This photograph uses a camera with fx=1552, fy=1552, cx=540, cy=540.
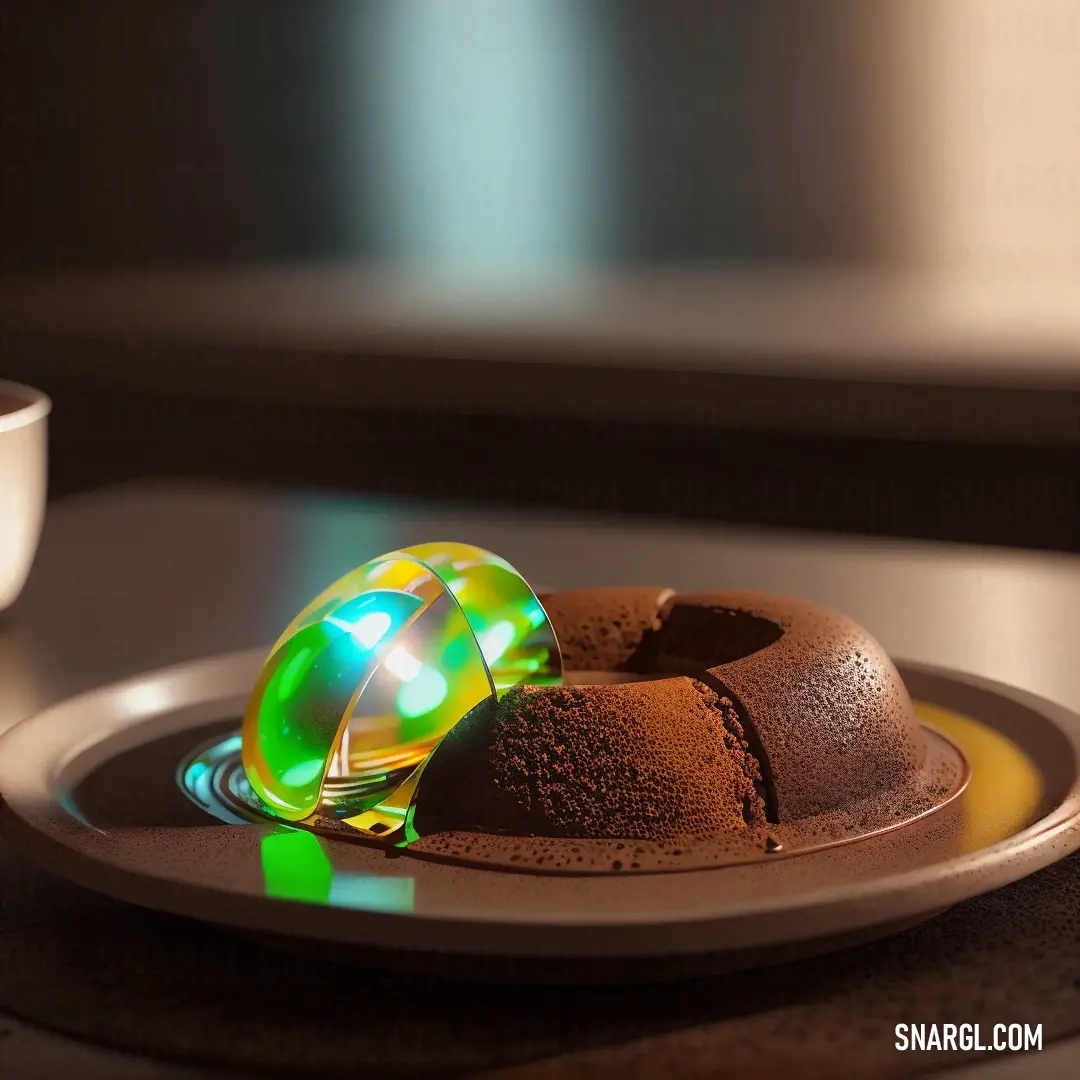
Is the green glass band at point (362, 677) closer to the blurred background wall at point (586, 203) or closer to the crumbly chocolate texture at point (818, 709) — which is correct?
the crumbly chocolate texture at point (818, 709)

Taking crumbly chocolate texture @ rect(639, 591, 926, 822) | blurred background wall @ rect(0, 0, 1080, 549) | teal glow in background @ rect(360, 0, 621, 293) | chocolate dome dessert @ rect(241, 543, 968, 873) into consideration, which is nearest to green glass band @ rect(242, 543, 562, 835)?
chocolate dome dessert @ rect(241, 543, 968, 873)

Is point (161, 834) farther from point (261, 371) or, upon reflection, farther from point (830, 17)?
point (830, 17)

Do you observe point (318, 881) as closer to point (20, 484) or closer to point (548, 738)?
point (548, 738)

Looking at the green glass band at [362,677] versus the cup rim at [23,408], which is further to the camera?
the cup rim at [23,408]

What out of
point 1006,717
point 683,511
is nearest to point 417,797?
point 1006,717

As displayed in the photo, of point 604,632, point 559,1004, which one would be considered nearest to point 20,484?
point 604,632

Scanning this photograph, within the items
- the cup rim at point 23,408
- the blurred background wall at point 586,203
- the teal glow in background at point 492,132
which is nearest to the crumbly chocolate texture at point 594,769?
the cup rim at point 23,408
